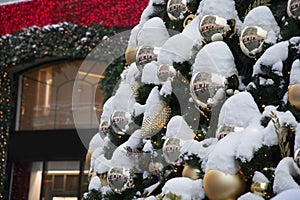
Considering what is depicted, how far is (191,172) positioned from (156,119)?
2.01ft

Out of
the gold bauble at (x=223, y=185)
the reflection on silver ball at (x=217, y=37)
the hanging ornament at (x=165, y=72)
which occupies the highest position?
the reflection on silver ball at (x=217, y=37)

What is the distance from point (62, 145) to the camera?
471 inches

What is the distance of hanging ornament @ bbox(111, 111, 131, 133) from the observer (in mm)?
4605

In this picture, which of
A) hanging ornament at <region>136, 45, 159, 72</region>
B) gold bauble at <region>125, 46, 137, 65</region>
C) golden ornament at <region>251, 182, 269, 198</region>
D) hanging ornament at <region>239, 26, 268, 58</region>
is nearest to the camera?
golden ornament at <region>251, 182, 269, 198</region>

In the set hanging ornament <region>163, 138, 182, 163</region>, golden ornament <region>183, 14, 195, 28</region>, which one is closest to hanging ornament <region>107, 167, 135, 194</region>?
hanging ornament <region>163, 138, 182, 163</region>

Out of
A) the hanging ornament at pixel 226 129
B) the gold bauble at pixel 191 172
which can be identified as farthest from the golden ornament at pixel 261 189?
the gold bauble at pixel 191 172

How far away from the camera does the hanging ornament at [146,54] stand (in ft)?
14.4

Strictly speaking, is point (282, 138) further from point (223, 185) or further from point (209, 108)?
point (209, 108)

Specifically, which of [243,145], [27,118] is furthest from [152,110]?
[27,118]

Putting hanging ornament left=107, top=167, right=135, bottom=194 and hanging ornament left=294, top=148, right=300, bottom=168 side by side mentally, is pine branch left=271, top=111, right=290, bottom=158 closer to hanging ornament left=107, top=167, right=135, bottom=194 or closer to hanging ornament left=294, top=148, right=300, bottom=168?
hanging ornament left=294, top=148, right=300, bottom=168

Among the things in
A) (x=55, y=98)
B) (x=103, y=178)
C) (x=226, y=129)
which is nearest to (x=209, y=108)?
(x=226, y=129)

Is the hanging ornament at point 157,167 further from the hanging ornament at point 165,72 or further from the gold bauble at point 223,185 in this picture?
the gold bauble at point 223,185

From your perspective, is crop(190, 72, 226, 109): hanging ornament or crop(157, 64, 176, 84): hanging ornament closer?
crop(190, 72, 226, 109): hanging ornament

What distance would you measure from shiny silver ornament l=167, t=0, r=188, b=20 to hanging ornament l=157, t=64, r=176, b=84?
0.46 meters
